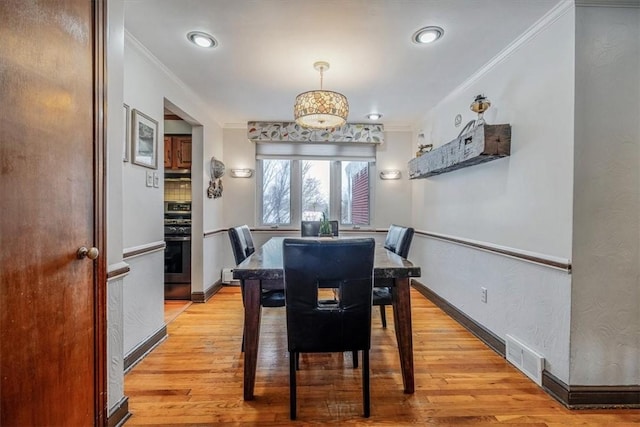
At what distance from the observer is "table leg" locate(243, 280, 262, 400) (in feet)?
5.83

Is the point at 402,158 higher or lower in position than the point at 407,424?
higher

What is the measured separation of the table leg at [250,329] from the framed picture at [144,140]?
136 centimetres

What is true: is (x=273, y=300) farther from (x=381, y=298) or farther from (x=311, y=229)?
(x=311, y=229)

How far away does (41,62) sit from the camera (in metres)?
1.10

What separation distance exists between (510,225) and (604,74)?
1.05m

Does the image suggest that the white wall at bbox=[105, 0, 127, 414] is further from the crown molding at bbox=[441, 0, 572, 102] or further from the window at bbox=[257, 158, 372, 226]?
the window at bbox=[257, 158, 372, 226]

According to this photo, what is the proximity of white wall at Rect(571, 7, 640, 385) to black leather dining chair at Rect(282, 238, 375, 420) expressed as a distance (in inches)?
48.3

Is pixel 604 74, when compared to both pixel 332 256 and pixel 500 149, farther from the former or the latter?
pixel 332 256

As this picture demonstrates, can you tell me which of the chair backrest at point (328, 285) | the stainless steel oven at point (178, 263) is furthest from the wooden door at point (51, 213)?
the stainless steel oven at point (178, 263)

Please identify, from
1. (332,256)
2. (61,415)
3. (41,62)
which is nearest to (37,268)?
(61,415)

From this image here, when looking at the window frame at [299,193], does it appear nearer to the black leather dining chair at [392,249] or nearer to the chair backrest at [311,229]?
the chair backrest at [311,229]

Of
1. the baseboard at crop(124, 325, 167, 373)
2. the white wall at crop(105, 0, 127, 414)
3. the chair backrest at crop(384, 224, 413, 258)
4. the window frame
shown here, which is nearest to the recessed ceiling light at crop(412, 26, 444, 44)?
the chair backrest at crop(384, 224, 413, 258)

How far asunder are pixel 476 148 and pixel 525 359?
60.0 inches

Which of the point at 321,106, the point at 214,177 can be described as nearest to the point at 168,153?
the point at 214,177
